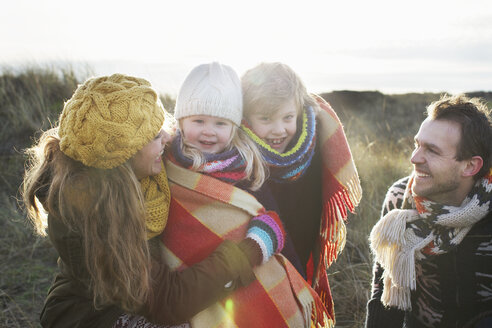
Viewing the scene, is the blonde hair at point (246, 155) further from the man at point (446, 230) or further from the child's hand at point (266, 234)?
the man at point (446, 230)

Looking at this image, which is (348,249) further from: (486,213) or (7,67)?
(7,67)

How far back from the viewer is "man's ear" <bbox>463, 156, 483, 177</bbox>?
2301 millimetres

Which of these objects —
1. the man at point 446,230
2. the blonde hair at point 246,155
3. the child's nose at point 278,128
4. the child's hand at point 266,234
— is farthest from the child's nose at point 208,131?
the man at point 446,230

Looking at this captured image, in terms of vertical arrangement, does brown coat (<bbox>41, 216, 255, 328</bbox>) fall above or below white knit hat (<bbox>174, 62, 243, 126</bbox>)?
below

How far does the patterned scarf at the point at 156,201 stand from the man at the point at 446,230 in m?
1.29

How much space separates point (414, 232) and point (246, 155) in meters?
1.09

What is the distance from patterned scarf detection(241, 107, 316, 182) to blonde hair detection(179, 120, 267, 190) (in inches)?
2.1

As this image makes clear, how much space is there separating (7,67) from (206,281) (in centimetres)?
657

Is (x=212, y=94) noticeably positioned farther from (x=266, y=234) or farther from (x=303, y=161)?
(x=266, y=234)

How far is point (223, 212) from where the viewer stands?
7.00 feet

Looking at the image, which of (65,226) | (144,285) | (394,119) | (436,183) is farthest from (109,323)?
(394,119)

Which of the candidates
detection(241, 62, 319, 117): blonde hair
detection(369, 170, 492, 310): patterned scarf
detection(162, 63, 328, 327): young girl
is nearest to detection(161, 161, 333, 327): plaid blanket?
detection(162, 63, 328, 327): young girl

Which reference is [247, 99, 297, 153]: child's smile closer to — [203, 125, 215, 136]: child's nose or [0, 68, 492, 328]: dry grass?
[203, 125, 215, 136]: child's nose

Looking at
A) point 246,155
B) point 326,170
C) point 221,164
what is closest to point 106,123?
point 221,164
